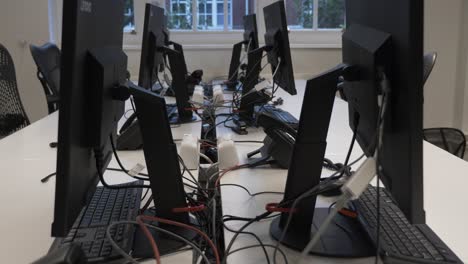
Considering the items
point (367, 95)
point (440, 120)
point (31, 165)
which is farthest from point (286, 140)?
point (440, 120)

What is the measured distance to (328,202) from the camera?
1194 millimetres

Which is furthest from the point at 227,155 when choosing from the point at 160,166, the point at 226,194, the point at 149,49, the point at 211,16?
the point at 211,16

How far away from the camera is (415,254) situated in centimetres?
84

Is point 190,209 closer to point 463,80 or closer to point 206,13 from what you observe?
point 206,13

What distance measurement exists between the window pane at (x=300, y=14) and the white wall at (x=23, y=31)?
6.62 ft

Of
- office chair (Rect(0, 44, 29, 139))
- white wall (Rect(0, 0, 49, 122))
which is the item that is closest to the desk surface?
office chair (Rect(0, 44, 29, 139))

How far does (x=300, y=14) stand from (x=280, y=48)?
2.34m

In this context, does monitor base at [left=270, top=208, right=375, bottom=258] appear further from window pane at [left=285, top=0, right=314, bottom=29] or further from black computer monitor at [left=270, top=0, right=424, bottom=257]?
window pane at [left=285, top=0, right=314, bottom=29]

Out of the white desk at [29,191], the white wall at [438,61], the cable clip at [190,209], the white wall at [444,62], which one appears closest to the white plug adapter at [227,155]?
the white desk at [29,191]

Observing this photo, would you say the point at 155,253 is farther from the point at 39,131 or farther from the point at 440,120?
the point at 440,120

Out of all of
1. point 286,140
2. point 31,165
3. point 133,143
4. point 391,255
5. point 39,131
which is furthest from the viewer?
point 39,131

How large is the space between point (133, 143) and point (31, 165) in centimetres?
34

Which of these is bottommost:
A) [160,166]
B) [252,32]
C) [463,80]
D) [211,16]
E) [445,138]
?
[445,138]

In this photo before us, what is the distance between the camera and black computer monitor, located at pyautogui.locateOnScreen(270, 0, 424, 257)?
669 mm
